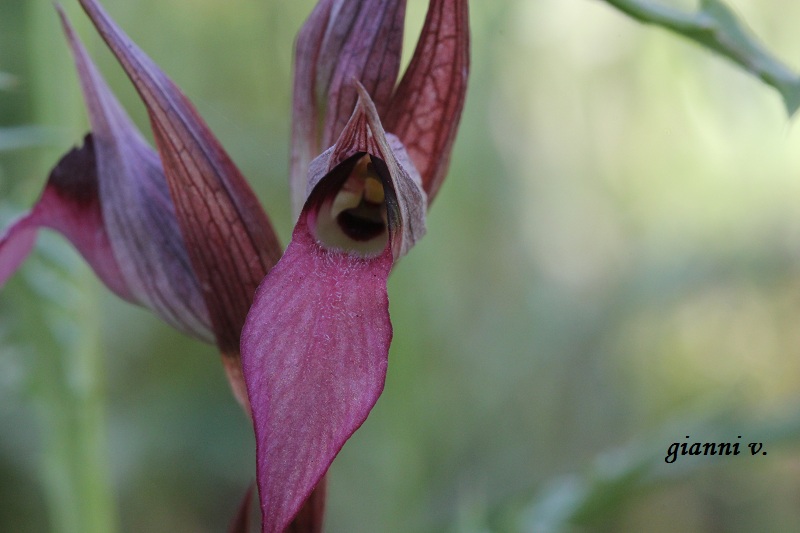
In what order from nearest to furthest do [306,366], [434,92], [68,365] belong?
[306,366], [434,92], [68,365]

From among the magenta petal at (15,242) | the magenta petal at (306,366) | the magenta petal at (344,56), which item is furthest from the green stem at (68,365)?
the magenta petal at (306,366)

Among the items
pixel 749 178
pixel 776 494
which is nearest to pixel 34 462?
pixel 776 494

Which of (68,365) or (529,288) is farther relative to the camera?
(529,288)

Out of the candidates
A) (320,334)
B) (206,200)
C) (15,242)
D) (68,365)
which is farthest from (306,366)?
(68,365)

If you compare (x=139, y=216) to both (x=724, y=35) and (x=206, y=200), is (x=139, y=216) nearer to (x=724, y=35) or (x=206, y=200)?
(x=206, y=200)

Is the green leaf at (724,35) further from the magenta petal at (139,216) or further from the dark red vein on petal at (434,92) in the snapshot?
the magenta petal at (139,216)

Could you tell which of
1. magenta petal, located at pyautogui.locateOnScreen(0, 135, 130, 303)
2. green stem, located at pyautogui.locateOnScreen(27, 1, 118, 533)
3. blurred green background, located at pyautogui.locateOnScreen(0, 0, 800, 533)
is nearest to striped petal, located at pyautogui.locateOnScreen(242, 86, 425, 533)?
magenta petal, located at pyautogui.locateOnScreen(0, 135, 130, 303)

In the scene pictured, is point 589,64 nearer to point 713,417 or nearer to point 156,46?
A: point 156,46
